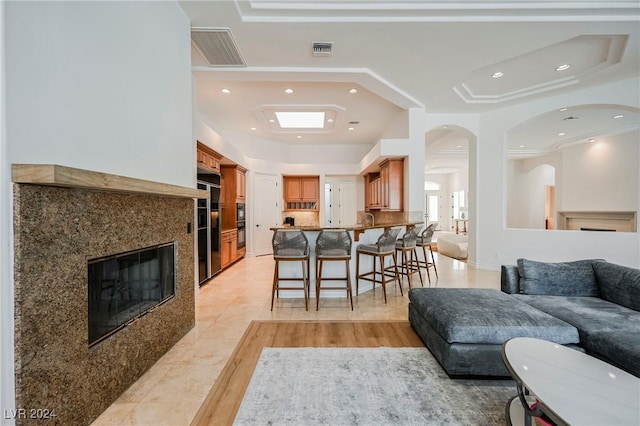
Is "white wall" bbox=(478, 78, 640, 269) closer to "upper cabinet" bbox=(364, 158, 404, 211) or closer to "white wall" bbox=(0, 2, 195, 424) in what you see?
"upper cabinet" bbox=(364, 158, 404, 211)

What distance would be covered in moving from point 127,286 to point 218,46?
281 cm

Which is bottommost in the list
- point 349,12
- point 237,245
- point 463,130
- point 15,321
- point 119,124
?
point 237,245

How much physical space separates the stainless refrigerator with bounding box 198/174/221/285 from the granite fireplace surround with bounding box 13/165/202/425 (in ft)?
7.53

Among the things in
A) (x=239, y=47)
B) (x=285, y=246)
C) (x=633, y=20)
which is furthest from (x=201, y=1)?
(x=633, y=20)

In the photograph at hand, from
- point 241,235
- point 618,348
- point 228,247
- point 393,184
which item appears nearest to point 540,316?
point 618,348

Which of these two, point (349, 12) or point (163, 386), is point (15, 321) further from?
point (349, 12)

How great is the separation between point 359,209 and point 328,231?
5.09m

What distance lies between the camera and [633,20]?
277 centimetres

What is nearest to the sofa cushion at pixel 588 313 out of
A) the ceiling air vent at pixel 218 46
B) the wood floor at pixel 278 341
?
the wood floor at pixel 278 341

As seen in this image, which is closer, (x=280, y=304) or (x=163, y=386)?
(x=163, y=386)

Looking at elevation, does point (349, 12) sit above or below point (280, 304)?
above

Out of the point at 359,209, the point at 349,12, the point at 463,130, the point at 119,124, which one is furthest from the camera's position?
the point at 359,209

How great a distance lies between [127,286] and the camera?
1.93 m

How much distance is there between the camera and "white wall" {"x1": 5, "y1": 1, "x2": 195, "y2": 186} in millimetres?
1228
